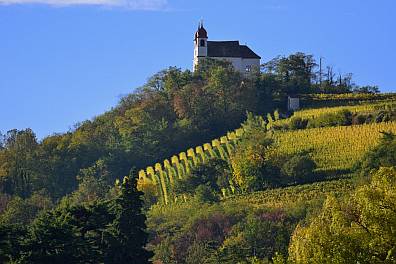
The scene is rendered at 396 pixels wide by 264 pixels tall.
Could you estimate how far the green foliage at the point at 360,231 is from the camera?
36.7 meters

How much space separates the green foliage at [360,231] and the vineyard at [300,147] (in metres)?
44.4

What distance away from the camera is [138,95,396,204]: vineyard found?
87312 millimetres

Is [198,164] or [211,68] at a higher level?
[211,68]

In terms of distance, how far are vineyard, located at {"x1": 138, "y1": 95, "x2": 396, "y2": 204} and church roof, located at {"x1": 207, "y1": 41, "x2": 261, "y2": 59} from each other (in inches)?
659

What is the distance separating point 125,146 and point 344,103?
18690 millimetres

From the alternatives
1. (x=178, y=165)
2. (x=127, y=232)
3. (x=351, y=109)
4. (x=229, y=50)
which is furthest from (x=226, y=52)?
(x=127, y=232)

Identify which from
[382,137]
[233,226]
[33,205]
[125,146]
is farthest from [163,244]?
[125,146]

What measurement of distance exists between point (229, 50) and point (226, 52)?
0.40 meters

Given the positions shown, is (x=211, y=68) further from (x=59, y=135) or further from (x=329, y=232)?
(x=329, y=232)

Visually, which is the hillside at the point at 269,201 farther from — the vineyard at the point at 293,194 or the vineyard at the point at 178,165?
the vineyard at the point at 178,165

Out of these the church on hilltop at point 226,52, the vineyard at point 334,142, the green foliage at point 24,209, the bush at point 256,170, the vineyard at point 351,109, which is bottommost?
the green foliage at point 24,209

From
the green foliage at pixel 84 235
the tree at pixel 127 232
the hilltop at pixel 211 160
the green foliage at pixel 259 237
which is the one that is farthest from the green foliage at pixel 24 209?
the green foliage at pixel 84 235

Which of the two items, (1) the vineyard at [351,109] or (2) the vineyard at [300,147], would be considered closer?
(2) the vineyard at [300,147]

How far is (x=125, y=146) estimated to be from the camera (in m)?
103
